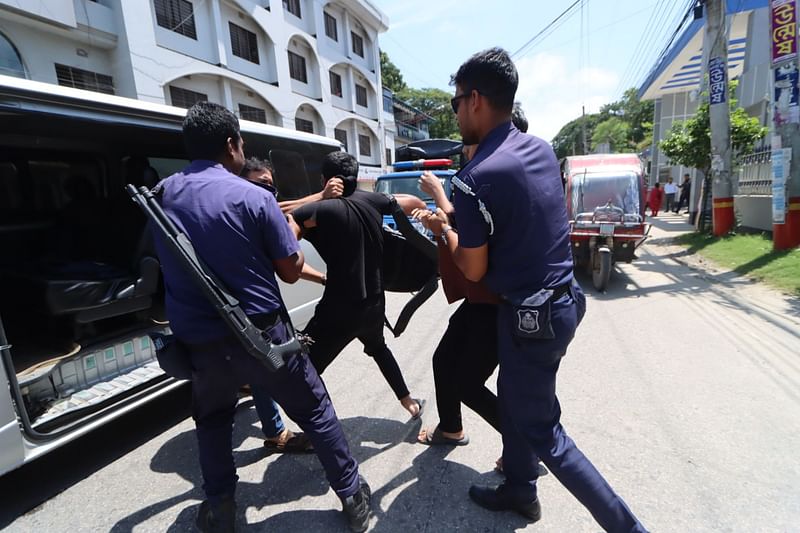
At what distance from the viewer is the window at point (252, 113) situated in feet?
51.9

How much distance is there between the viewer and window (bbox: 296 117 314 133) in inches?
752

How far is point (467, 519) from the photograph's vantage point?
201 cm

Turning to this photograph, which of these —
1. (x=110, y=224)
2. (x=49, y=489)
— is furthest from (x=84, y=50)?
(x=49, y=489)

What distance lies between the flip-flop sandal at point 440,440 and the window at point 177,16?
1457cm

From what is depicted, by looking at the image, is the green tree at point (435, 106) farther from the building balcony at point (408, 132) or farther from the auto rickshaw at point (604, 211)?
the auto rickshaw at point (604, 211)

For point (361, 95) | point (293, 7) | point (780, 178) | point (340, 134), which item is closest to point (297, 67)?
point (293, 7)

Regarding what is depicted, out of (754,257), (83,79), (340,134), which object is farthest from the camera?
(340,134)

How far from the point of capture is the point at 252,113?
16281mm

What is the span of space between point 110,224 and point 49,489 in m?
2.26

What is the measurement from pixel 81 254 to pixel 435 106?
42619mm

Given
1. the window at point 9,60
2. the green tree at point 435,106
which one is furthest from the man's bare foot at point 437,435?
the green tree at point 435,106

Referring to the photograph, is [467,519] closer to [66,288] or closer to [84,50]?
[66,288]

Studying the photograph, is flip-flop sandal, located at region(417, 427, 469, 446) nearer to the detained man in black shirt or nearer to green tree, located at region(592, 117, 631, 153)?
the detained man in black shirt

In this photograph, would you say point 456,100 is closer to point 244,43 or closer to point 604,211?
point 604,211
